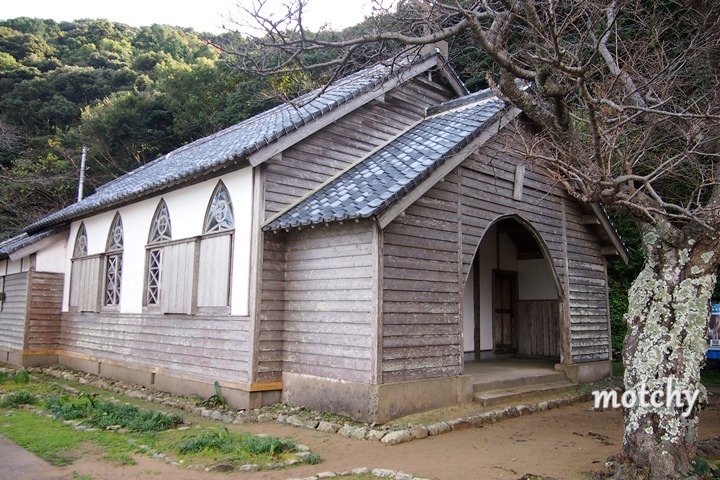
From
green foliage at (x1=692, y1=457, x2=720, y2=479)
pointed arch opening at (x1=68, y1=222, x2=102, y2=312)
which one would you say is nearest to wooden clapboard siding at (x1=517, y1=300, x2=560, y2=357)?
green foliage at (x1=692, y1=457, x2=720, y2=479)

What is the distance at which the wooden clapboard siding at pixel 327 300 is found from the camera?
832 centimetres

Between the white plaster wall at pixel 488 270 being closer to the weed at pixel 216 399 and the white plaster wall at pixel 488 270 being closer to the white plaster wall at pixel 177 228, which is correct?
the white plaster wall at pixel 177 228

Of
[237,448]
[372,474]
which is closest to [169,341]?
[237,448]

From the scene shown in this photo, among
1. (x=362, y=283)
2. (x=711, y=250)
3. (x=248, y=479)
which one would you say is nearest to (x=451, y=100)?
(x=362, y=283)

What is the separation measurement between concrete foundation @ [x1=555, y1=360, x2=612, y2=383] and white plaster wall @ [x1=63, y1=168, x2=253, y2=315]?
665 cm

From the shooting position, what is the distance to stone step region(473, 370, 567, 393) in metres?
9.79

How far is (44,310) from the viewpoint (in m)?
15.7

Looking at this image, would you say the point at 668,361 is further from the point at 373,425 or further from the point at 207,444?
the point at 207,444

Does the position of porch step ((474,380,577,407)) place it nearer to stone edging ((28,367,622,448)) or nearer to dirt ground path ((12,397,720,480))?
stone edging ((28,367,622,448))

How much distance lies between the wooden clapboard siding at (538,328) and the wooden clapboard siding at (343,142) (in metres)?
5.97

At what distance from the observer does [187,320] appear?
1090cm

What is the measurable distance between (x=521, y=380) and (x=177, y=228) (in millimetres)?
7371

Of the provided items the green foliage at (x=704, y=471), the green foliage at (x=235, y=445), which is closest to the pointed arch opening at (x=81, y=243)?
the green foliage at (x=235, y=445)

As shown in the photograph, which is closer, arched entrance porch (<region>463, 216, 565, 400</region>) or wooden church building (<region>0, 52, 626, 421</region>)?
wooden church building (<region>0, 52, 626, 421</region>)
